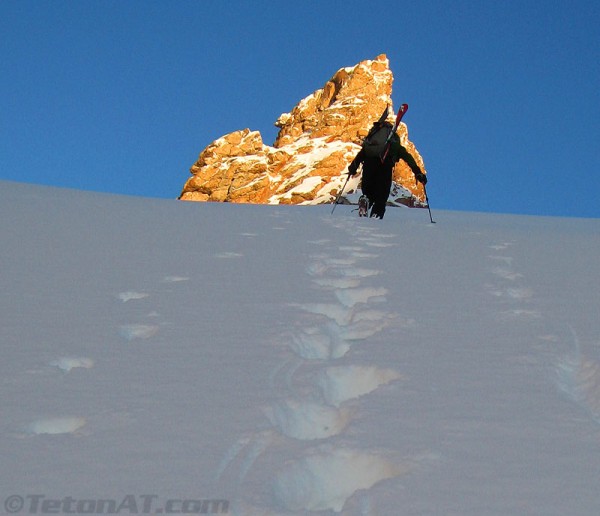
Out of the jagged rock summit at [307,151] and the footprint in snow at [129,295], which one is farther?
the jagged rock summit at [307,151]

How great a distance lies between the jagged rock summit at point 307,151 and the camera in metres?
121

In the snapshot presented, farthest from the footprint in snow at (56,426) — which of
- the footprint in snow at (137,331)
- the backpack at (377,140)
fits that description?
the backpack at (377,140)

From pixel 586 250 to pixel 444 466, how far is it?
5.30 metres

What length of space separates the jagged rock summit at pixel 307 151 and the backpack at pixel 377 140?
101011 millimetres

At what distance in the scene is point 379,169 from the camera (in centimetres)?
973

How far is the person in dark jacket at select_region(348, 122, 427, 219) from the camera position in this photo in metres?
9.45

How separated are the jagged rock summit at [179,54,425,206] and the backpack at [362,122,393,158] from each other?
101m

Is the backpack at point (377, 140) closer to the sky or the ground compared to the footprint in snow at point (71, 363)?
closer to the sky

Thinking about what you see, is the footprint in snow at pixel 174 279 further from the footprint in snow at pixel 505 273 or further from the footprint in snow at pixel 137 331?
the footprint in snow at pixel 505 273

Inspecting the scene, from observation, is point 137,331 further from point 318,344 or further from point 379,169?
point 379,169

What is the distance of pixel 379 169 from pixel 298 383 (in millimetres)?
7278

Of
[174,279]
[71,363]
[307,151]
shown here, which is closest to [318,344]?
[71,363]

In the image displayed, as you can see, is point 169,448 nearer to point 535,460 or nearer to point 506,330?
point 535,460

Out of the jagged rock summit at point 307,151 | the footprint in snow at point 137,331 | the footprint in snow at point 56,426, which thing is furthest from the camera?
the jagged rock summit at point 307,151
